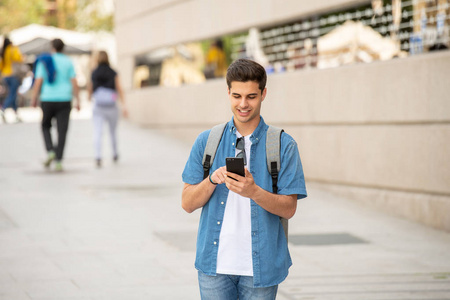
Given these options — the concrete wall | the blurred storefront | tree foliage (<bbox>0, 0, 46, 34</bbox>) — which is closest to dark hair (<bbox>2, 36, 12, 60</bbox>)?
the blurred storefront

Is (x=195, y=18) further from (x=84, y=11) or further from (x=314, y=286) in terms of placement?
(x=84, y=11)

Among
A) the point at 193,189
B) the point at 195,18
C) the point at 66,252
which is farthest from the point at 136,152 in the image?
the point at 193,189

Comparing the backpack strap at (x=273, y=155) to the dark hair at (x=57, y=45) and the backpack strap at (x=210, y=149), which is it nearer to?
the backpack strap at (x=210, y=149)

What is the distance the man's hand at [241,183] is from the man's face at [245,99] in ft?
1.11

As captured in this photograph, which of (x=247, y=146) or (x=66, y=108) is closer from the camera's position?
(x=247, y=146)

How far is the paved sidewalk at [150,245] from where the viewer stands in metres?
6.04

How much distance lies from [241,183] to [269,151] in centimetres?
34

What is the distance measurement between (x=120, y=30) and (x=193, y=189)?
18.2 m

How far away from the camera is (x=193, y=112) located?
16.3 metres

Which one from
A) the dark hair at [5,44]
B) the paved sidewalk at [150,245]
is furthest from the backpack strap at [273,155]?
the dark hair at [5,44]

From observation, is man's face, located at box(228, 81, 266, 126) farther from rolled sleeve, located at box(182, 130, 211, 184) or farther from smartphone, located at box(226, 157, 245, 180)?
smartphone, located at box(226, 157, 245, 180)

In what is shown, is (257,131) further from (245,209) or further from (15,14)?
(15,14)

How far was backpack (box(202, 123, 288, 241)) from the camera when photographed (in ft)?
11.2

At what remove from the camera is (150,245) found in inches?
298
